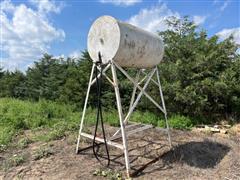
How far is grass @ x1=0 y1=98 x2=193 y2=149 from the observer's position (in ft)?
15.6

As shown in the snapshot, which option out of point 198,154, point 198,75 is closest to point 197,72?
point 198,75

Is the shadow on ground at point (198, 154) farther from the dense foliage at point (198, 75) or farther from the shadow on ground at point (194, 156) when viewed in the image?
the dense foliage at point (198, 75)

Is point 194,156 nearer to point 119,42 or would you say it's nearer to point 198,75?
point 119,42

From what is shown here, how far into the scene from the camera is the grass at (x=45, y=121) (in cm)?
476

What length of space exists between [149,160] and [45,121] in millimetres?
3736

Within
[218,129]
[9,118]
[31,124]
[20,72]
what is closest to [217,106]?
[218,129]

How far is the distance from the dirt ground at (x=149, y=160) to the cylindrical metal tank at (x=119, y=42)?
63.9 inches

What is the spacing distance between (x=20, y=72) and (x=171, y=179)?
16.9m

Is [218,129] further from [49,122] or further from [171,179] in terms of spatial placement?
[49,122]

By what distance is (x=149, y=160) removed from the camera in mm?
3574

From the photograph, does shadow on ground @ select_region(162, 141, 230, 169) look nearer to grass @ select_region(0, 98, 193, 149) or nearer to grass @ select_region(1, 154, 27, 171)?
grass @ select_region(0, 98, 193, 149)

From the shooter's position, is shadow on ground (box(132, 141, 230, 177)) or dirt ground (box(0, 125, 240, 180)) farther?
shadow on ground (box(132, 141, 230, 177))

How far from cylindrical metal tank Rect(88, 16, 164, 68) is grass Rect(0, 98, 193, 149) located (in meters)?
2.44

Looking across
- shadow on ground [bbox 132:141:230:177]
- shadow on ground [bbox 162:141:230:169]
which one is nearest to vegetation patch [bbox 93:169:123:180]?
shadow on ground [bbox 132:141:230:177]
